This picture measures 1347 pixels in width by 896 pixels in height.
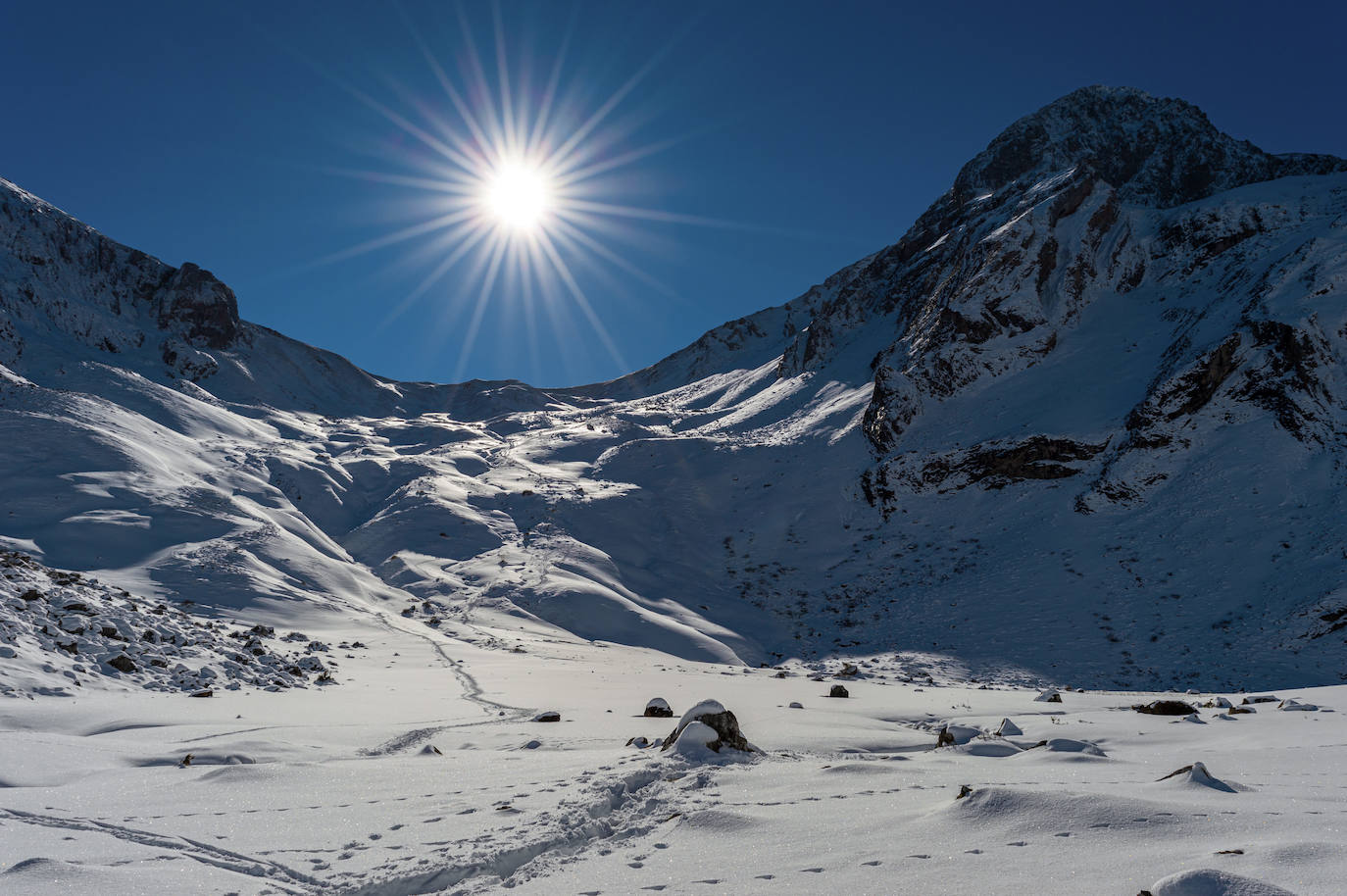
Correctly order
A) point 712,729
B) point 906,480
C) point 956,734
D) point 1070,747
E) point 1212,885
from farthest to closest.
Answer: point 906,480
point 956,734
point 1070,747
point 712,729
point 1212,885

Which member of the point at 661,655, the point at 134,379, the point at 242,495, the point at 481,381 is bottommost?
the point at 661,655

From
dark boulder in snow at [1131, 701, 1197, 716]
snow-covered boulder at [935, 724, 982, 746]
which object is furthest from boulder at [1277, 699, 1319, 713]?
snow-covered boulder at [935, 724, 982, 746]

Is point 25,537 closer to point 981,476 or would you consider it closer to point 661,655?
point 661,655

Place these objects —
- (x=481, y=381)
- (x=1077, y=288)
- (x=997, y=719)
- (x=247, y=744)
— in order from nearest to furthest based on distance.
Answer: (x=247, y=744) → (x=997, y=719) → (x=1077, y=288) → (x=481, y=381)

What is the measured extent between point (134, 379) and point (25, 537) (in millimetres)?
38579

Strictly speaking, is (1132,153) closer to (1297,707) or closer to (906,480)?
(906,480)

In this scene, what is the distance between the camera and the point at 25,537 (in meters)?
23.8

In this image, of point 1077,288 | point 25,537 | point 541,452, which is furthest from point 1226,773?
point 541,452

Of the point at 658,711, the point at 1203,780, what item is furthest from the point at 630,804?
the point at 658,711

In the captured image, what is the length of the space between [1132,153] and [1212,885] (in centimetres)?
9361

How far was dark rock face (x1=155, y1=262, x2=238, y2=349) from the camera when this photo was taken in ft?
264

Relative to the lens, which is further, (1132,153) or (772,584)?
(1132,153)

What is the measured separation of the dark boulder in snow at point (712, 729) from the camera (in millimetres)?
8164

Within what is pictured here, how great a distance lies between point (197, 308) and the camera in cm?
8256
